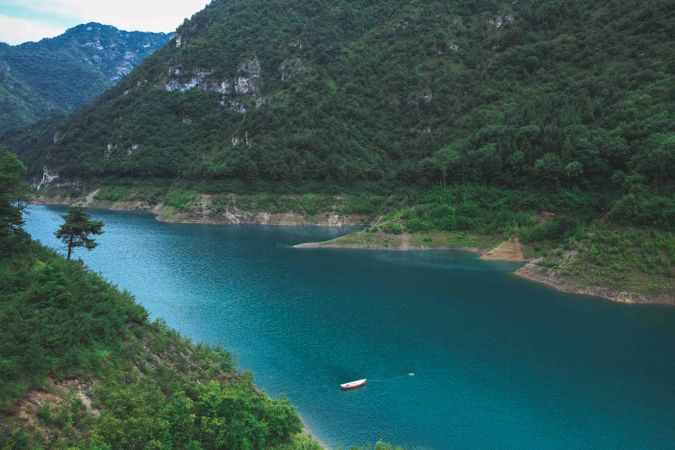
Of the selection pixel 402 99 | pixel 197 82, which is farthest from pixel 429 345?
pixel 197 82

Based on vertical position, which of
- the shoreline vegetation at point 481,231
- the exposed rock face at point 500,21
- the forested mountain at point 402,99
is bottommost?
the shoreline vegetation at point 481,231

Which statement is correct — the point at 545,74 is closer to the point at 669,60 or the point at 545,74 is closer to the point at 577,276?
the point at 669,60

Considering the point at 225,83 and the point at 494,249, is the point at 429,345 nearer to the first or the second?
the point at 494,249

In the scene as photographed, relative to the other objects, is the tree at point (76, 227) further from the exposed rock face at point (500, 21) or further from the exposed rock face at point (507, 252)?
the exposed rock face at point (500, 21)

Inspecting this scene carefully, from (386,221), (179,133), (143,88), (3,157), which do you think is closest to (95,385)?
(3,157)

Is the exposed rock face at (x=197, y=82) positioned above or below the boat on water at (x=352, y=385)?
above

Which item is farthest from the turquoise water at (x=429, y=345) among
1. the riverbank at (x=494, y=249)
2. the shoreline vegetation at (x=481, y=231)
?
the shoreline vegetation at (x=481, y=231)
